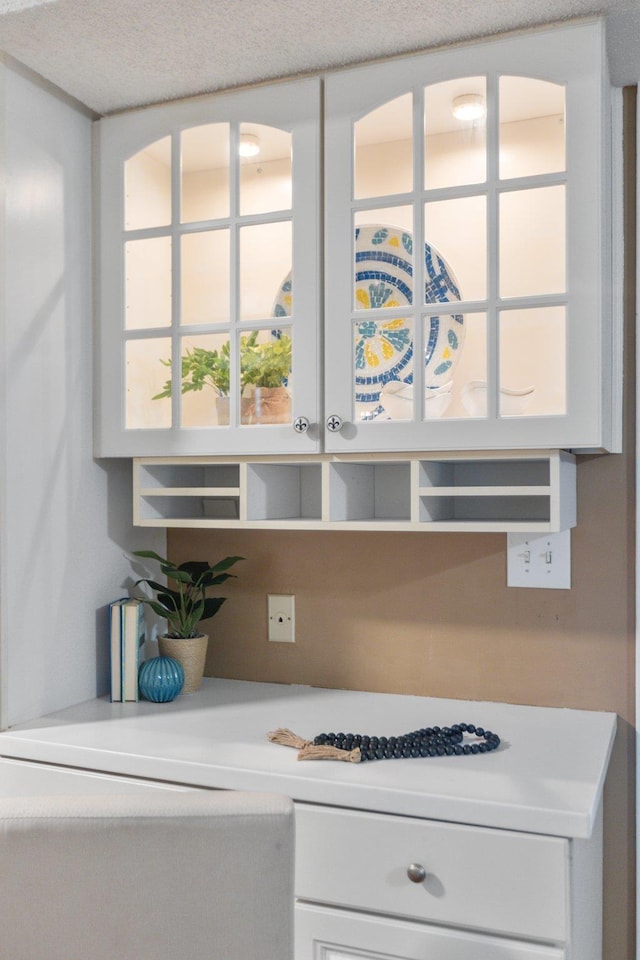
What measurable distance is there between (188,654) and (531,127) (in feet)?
4.11

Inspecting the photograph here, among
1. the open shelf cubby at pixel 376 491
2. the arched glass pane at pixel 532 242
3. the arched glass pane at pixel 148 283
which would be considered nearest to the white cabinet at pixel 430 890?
the open shelf cubby at pixel 376 491

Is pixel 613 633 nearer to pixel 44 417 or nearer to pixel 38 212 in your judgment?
pixel 44 417

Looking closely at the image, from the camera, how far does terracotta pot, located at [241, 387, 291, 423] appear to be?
1.60 m

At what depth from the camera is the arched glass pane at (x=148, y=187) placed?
1.70 meters

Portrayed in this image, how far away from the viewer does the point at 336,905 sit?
4.16 ft

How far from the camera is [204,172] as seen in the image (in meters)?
1.67

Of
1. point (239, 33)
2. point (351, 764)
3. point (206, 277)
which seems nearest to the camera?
point (351, 764)

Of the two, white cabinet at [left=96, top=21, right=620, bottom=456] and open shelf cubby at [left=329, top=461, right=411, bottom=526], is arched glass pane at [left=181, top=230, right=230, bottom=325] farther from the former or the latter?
open shelf cubby at [left=329, top=461, right=411, bottom=526]

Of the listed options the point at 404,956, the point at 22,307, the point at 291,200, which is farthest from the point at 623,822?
the point at 22,307

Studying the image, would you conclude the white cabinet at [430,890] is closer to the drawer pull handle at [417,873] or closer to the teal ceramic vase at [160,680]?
the drawer pull handle at [417,873]

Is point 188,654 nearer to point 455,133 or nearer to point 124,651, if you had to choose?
point 124,651

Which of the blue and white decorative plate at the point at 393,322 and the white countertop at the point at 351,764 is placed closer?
the white countertop at the point at 351,764

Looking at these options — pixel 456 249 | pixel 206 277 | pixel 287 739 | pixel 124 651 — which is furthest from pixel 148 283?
pixel 287 739

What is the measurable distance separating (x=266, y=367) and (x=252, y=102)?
0.53 meters
